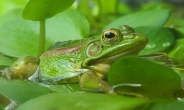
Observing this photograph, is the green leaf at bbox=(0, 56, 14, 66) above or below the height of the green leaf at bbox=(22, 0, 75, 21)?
below

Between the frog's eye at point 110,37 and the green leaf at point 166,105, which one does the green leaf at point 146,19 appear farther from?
the green leaf at point 166,105

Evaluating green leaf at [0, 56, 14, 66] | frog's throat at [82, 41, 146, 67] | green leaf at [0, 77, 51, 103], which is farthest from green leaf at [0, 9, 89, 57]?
green leaf at [0, 77, 51, 103]

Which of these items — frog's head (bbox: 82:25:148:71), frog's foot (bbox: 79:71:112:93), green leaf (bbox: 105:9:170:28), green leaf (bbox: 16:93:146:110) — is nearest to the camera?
green leaf (bbox: 16:93:146:110)

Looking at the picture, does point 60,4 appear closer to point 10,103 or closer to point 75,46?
point 75,46

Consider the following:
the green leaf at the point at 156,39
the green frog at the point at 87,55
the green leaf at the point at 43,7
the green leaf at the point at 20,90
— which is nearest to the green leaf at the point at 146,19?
the green leaf at the point at 156,39

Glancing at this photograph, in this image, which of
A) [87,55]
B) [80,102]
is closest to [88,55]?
[87,55]

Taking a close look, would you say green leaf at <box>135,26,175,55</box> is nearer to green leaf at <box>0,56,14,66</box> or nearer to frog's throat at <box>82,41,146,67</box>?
frog's throat at <box>82,41,146,67</box>
